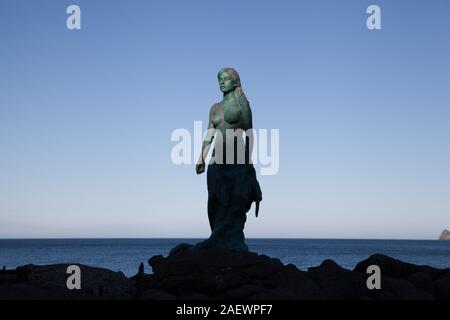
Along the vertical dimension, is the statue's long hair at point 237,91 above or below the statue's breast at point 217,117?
above

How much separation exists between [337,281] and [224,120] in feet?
14.2

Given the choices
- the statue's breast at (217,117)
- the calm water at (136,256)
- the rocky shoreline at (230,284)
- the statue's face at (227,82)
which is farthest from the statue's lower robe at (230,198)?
the calm water at (136,256)

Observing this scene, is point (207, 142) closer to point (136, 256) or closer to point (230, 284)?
point (230, 284)

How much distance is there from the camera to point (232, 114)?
16375 millimetres

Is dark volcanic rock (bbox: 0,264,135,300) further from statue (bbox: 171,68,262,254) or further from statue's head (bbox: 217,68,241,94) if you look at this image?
statue's head (bbox: 217,68,241,94)

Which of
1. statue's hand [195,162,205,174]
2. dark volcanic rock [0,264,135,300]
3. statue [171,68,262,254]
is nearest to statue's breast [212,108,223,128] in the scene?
statue [171,68,262,254]

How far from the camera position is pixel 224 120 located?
1650 cm

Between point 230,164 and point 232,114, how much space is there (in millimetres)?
1128

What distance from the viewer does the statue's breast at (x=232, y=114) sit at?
645 inches

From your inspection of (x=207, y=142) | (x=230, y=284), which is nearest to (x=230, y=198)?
(x=207, y=142)

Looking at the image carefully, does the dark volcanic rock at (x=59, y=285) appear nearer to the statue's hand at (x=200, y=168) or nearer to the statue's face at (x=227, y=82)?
the statue's hand at (x=200, y=168)

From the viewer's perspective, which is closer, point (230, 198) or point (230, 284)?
point (230, 284)
